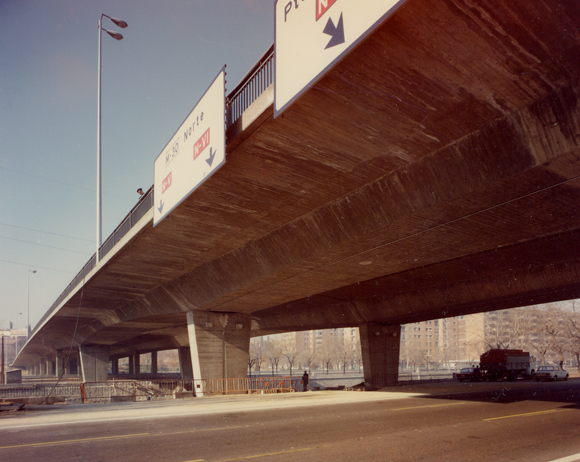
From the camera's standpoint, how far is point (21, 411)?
2156cm

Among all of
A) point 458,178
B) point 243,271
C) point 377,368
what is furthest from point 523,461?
point 377,368

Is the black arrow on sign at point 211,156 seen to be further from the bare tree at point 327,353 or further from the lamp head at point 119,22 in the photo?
the bare tree at point 327,353

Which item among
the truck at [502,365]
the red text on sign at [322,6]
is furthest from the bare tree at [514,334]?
the red text on sign at [322,6]

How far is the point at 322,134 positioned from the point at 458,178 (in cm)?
403

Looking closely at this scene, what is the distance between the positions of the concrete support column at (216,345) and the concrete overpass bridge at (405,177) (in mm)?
2952

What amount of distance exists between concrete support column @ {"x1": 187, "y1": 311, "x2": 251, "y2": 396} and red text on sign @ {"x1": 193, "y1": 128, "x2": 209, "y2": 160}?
58.0 feet

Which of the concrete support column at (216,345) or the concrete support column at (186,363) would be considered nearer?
the concrete support column at (216,345)

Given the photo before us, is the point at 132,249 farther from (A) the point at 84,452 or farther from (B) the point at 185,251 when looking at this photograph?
(A) the point at 84,452

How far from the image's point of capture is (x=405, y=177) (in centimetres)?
1364

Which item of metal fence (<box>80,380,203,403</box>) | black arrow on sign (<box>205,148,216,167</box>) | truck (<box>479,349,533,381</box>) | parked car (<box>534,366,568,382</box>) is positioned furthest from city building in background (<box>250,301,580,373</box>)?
black arrow on sign (<box>205,148,216,167</box>)

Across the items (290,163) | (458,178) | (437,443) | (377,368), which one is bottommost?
(377,368)

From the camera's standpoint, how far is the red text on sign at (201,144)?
1442 cm

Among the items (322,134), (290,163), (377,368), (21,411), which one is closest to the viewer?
(322,134)

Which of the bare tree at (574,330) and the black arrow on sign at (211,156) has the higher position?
the black arrow on sign at (211,156)
